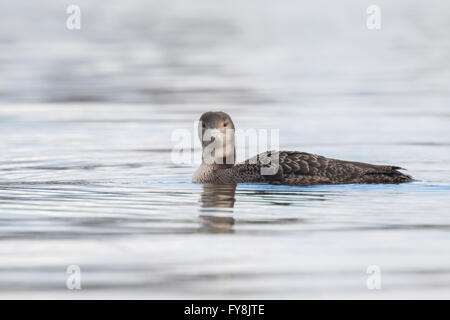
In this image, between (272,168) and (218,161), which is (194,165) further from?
(272,168)

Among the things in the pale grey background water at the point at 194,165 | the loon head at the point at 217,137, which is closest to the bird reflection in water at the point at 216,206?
the pale grey background water at the point at 194,165

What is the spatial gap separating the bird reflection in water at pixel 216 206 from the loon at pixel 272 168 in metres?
0.26

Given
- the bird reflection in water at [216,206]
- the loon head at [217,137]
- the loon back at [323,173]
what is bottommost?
the bird reflection in water at [216,206]

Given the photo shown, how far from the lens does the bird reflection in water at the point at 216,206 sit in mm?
10258

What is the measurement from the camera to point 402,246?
9289 millimetres

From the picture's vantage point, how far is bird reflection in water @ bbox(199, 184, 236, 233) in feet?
33.7

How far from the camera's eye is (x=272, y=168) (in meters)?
13.5

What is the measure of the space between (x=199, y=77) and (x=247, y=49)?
590cm

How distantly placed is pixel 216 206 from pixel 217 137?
2268 millimetres

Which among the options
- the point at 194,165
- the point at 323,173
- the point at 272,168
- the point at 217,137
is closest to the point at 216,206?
the point at 272,168

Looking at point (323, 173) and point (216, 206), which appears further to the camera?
point (323, 173)

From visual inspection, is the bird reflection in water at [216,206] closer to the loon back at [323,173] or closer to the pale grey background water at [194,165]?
the pale grey background water at [194,165]

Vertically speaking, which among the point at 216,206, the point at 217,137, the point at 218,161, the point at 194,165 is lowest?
the point at 216,206

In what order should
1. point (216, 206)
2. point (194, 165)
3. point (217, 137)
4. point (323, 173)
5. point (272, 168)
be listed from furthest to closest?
point (194, 165) → point (217, 137) → point (272, 168) → point (323, 173) → point (216, 206)
